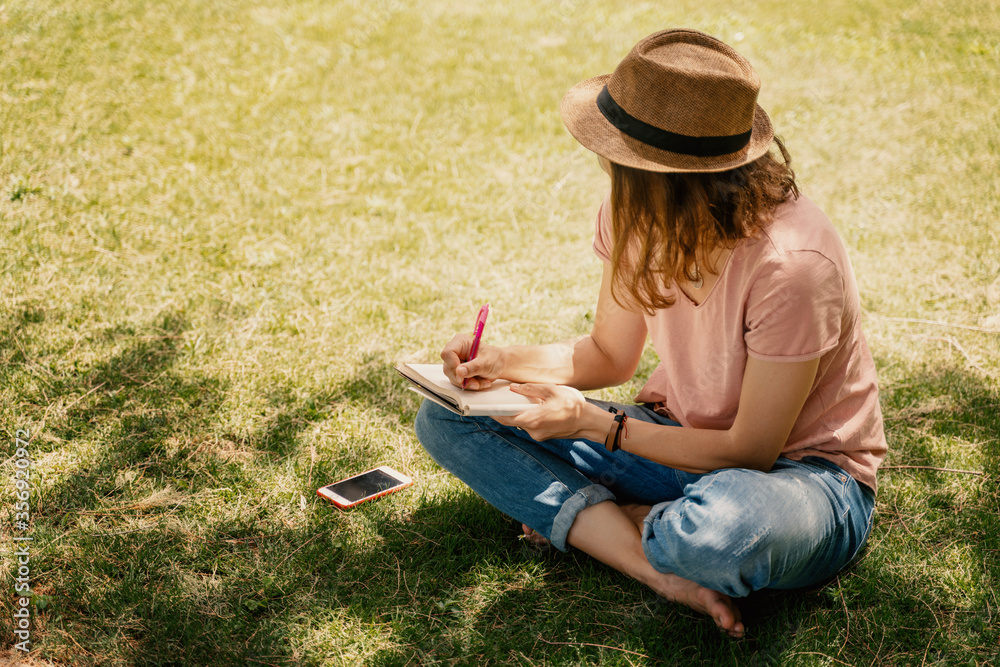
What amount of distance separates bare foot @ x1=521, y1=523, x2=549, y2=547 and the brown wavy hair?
95 centimetres

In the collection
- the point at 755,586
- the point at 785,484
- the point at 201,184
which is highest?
the point at 201,184

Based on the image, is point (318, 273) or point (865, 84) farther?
point (865, 84)

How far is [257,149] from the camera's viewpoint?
18.1ft

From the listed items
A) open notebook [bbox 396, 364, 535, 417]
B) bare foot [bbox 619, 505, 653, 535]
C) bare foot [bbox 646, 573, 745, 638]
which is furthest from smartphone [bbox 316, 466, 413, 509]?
bare foot [bbox 646, 573, 745, 638]

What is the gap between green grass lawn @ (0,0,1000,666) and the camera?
237 centimetres

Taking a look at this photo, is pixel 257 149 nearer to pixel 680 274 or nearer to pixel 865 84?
pixel 680 274

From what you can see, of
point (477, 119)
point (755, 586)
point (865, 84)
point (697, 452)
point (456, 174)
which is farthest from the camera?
point (865, 84)

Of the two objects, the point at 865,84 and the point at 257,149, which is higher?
the point at 257,149

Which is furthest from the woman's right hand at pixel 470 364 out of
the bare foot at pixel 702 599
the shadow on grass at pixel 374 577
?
the bare foot at pixel 702 599

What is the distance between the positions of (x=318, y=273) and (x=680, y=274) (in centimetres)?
263

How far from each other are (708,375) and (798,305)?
0.41m

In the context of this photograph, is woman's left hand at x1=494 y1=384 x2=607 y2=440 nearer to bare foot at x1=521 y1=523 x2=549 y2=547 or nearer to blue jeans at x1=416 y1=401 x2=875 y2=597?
blue jeans at x1=416 y1=401 x2=875 y2=597

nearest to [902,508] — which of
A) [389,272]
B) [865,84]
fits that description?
[389,272]

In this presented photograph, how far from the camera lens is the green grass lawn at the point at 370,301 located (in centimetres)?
237
